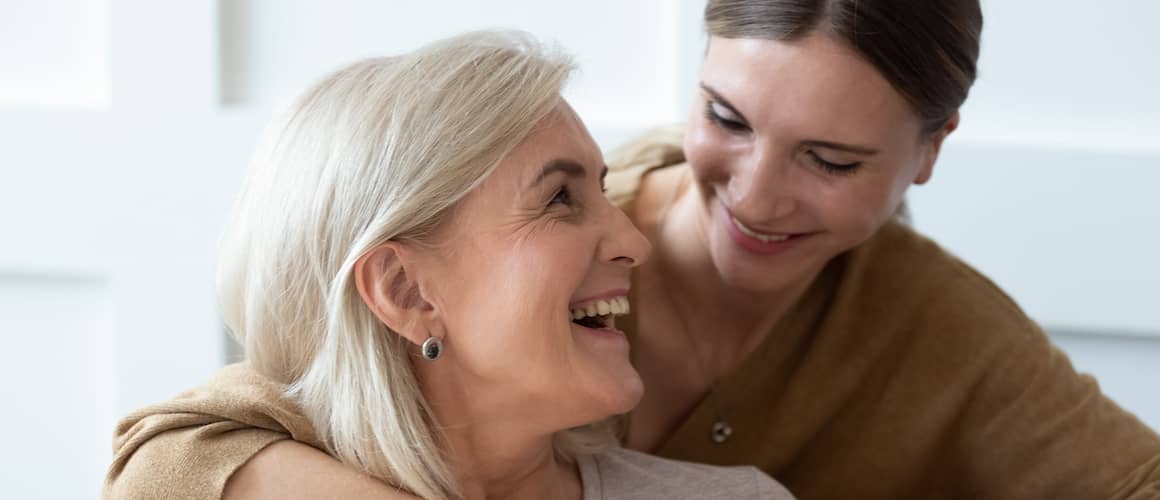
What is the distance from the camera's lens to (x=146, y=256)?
189cm

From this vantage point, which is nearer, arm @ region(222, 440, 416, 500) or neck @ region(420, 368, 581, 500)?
arm @ region(222, 440, 416, 500)

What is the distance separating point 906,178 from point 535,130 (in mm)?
518

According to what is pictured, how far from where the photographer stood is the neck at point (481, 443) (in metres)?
1.22

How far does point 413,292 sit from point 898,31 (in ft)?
1.90

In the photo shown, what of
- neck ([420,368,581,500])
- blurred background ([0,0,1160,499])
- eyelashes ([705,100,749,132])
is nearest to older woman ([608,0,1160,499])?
eyelashes ([705,100,749,132])

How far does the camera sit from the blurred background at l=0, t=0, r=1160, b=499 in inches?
71.5

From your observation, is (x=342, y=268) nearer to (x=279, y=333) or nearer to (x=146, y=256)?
(x=279, y=333)

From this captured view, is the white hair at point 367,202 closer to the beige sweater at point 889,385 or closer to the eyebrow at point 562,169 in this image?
the eyebrow at point 562,169

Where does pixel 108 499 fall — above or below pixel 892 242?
below

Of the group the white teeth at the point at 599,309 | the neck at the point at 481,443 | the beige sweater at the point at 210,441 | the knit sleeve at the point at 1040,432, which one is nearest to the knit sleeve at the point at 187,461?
the beige sweater at the point at 210,441

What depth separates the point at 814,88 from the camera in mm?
1326

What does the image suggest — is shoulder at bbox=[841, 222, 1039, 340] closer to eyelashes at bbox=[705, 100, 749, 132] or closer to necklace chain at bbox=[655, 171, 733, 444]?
necklace chain at bbox=[655, 171, 733, 444]

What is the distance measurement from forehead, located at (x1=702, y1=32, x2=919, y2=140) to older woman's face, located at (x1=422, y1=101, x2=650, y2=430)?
23 cm

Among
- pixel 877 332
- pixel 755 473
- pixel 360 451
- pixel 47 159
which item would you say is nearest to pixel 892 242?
pixel 877 332
